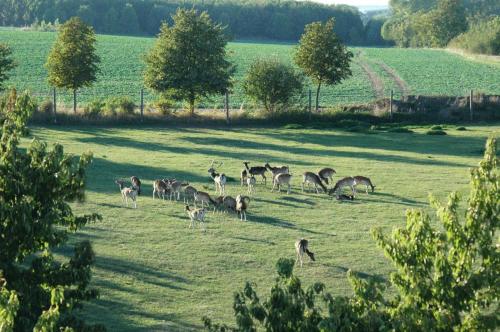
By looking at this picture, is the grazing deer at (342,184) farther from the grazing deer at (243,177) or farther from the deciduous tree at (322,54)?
the deciduous tree at (322,54)

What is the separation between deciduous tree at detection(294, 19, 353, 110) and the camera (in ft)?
190

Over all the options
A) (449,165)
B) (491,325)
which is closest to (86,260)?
(491,325)

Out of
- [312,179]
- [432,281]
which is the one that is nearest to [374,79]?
[312,179]

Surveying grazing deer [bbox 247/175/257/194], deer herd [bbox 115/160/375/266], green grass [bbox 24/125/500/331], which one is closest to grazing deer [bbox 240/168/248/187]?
deer herd [bbox 115/160/375/266]

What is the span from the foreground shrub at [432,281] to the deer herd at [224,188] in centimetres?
1502

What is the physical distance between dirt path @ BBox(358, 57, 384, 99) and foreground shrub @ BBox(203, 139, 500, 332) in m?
61.7

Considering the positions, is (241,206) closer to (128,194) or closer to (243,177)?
(128,194)

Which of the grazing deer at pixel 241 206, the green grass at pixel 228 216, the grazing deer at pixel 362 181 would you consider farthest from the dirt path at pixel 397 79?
the grazing deer at pixel 241 206

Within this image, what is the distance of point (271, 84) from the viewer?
55.9 metres

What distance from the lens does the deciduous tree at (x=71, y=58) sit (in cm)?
5391

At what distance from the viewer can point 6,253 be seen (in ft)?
42.6

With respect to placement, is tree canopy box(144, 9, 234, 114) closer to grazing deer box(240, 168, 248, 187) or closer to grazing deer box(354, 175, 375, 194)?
grazing deer box(240, 168, 248, 187)

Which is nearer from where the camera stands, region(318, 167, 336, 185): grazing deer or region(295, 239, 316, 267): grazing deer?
region(295, 239, 316, 267): grazing deer

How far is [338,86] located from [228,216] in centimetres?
5207
